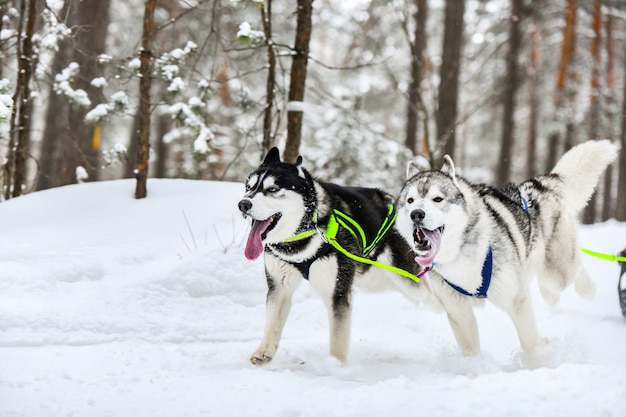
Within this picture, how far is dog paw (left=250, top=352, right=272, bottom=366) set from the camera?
12.8 ft

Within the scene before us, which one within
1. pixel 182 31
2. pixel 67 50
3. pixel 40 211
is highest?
pixel 182 31

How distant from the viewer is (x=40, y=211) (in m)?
6.05

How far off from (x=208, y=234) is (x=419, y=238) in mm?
3028

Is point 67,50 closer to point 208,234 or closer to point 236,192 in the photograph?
point 236,192

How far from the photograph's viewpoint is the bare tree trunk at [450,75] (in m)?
11.3

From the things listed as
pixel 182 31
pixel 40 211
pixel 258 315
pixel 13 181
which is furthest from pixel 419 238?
pixel 182 31

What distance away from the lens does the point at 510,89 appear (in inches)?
604

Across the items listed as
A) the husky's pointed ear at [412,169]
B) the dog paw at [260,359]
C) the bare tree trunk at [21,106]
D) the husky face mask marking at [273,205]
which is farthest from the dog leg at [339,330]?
the bare tree trunk at [21,106]

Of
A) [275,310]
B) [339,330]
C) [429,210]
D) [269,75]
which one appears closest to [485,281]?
[429,210]

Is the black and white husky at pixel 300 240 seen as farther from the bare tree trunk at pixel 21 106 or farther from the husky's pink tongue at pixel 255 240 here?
the bare tree trunk at pixel 21 106

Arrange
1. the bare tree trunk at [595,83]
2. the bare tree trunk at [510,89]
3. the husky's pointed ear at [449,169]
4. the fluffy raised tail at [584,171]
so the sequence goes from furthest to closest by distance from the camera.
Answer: the bare tree trunk at [595,83] → the bare tree trunk at [510,89] → the fluffy raised tail at [584,171] → the husky's pointed ear at [449,169]

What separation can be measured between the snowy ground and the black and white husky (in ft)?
1.12

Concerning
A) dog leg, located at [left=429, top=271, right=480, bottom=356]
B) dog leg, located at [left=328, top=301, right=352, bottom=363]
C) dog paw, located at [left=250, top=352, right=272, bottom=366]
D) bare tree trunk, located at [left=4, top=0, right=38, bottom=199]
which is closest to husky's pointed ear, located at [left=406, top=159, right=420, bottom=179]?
dog leg, located at [left=429, top=271, right=480, bottom=356]

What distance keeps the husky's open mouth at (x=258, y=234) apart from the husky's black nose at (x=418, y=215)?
0.95m
